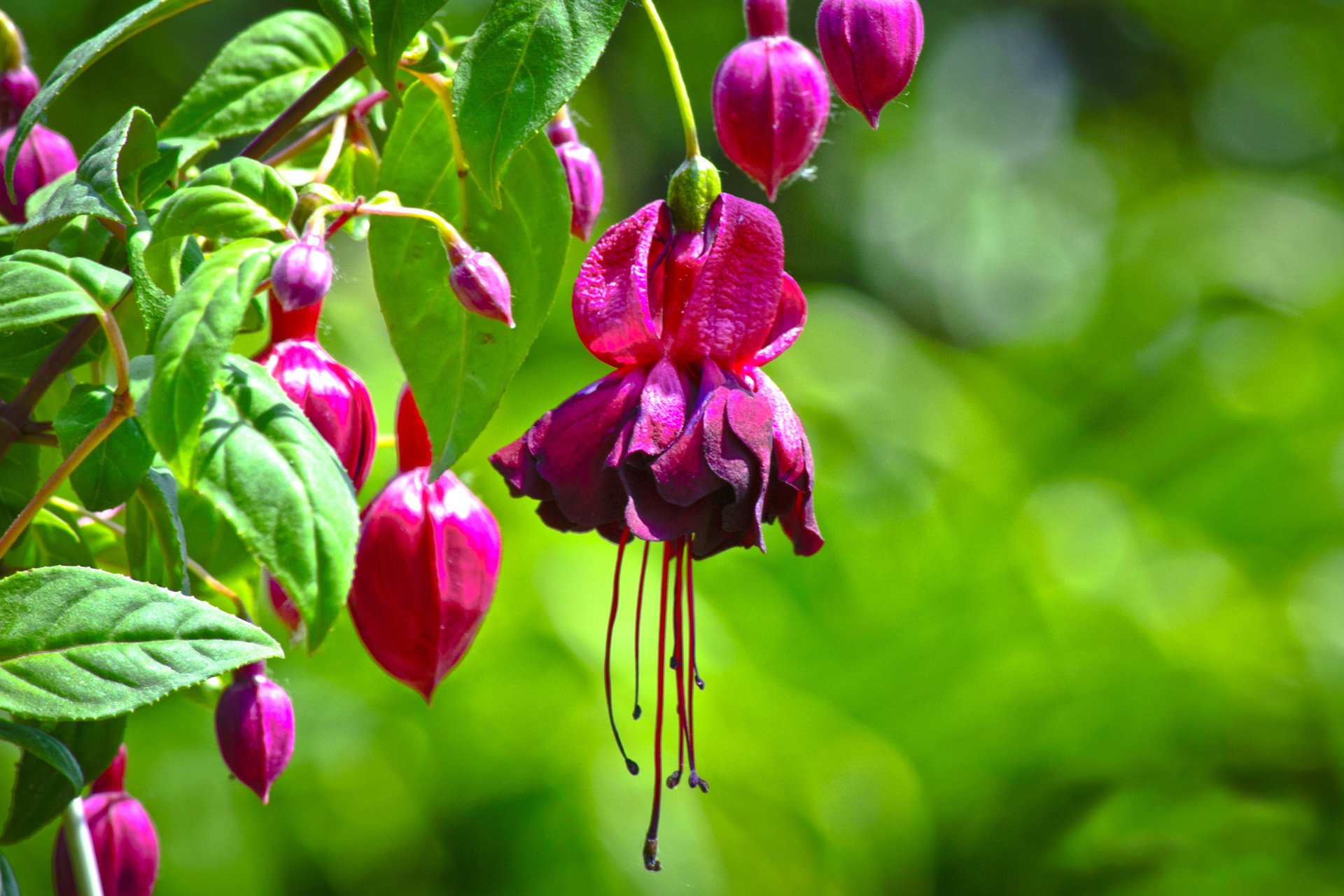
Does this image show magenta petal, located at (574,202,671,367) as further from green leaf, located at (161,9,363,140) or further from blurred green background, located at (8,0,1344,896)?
blurred green background, located at (8,0,1344,896)

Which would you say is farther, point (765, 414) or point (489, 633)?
point (489, 633)

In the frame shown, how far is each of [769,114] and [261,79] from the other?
0.61 feet

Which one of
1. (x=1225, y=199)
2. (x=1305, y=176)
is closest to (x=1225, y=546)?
(x=1225, y=199)

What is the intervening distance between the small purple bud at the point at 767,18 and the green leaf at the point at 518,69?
8 centimetres

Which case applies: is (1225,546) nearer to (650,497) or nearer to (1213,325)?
(1213,325)

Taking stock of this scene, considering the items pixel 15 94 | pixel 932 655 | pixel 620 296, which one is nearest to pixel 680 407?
pixel 620 296

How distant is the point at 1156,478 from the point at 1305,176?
4.10 ft

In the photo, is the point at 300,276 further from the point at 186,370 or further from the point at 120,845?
the point at 120,845

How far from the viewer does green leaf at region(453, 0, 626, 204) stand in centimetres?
29

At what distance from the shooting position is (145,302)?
28 cm

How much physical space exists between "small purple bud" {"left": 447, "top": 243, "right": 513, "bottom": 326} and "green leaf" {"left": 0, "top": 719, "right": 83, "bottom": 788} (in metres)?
0.14

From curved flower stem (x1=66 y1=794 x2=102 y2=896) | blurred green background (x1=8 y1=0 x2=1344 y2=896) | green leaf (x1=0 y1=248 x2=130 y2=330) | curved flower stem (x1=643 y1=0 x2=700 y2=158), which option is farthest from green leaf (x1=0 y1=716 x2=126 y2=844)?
blurred green background (x1=8 y1=0 x2=1344 y2=896)

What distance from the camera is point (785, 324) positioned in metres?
0.35

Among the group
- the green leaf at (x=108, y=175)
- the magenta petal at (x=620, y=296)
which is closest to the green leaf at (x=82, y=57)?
the green leaf at (x=108, y=175)
